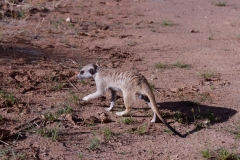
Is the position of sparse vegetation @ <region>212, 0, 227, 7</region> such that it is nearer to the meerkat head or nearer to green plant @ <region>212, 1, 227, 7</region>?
green plant @ <region>212, 1, 227, 7</region>

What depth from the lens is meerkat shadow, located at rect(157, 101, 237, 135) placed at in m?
4.79

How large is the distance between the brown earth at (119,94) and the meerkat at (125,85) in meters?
0.22

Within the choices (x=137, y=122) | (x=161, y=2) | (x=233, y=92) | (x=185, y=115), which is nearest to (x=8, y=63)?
(x=137, y=122)

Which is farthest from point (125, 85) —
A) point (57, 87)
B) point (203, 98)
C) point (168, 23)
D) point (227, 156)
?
point (168, 23)

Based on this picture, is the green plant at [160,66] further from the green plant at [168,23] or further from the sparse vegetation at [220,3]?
the sparse vegetation at [220,3]

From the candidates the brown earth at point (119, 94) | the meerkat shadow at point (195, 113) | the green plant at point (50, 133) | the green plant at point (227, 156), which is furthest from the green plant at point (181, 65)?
the green plant at point (50, 133)

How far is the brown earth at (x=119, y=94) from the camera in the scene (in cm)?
411

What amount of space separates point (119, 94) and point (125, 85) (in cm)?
101

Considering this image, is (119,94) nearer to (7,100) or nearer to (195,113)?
(195,113)

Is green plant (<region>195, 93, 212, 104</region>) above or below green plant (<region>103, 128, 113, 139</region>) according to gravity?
below

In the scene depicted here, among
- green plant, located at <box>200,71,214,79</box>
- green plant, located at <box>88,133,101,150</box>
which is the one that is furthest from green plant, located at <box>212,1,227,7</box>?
green plant, located at <box>88,133,101,150</box>

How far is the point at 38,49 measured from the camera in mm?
7316

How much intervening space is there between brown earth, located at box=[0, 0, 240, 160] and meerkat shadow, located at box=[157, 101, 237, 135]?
15mm

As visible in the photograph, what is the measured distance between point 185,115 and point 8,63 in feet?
10.8
